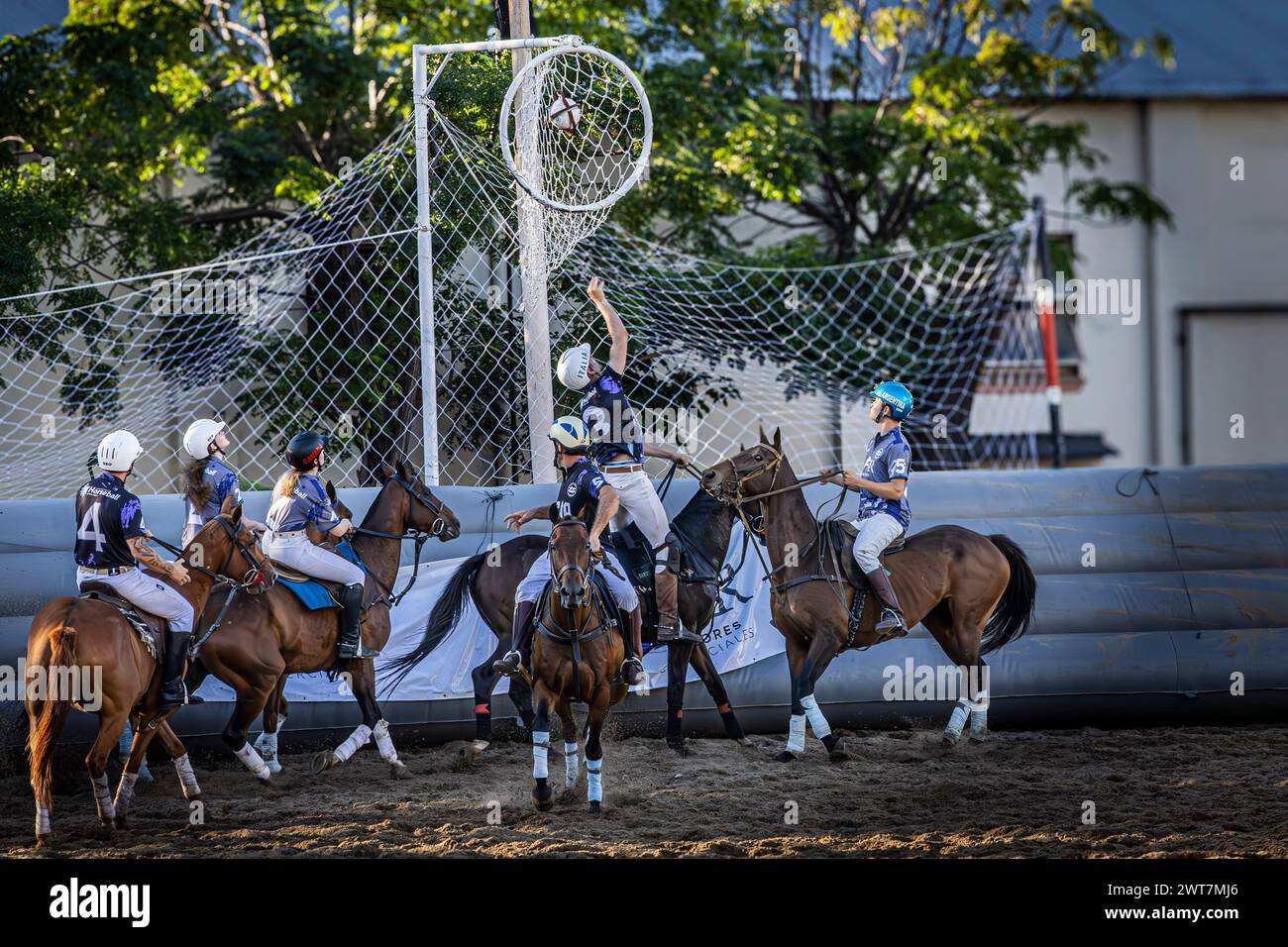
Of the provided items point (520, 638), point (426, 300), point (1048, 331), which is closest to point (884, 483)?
point (520, 638)

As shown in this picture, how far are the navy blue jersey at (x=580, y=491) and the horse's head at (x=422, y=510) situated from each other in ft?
5.64

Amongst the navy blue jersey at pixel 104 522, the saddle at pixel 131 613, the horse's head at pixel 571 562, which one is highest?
the navy blue jersey at pixel 104 522

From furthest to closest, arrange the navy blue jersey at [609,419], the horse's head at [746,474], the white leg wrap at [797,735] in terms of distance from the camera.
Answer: the white leg wrap at [797,735]
the horse's head at [746,474]
the navy blue jersey at [609,419]

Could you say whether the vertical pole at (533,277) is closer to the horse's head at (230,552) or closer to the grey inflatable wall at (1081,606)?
the grey inflatable wall at (1081,606)

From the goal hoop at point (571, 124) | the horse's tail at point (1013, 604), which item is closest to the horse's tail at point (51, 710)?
the goal hoop at point (571, 124)

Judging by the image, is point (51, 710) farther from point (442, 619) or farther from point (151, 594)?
point (442, 619)

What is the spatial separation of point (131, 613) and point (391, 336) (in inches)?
183

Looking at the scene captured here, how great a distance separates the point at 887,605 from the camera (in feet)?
30.8

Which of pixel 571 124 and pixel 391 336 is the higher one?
pixel 571 124

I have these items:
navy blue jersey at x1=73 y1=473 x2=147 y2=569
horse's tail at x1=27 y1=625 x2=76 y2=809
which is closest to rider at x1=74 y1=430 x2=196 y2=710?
navy blue jersey at x1=73 y1=473 x2=147 y2=569

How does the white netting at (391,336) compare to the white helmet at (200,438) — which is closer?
the white helmet at (200,438)

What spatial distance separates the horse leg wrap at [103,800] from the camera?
309 inches
